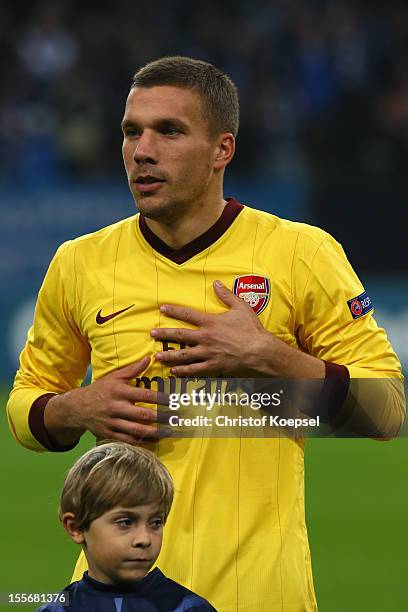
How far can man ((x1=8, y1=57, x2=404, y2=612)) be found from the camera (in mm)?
3344

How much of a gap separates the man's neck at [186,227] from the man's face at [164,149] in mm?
40

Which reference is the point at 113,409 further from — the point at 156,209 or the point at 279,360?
the point at 156,209

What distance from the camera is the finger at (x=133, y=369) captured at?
3393 millimetres

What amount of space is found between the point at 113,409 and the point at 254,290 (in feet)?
1.69

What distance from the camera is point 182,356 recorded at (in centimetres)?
337

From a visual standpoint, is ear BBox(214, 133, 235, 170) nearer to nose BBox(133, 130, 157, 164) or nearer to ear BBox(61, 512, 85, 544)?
nose BBox(133, 130, 157, 164)

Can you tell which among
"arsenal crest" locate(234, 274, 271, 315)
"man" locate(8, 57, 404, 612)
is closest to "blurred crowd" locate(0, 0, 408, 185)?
"man" locate(8, 57, 404, 612)

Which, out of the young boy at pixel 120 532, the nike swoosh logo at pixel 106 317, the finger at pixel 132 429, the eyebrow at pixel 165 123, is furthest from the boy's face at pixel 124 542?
the eyebrow at pixel 165 123

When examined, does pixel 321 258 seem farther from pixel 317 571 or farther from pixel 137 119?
pixel 317 571

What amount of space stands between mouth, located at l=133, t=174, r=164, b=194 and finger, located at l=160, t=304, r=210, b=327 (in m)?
0.32

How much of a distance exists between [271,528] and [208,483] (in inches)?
8.1

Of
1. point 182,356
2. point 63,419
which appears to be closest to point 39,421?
point 63,419

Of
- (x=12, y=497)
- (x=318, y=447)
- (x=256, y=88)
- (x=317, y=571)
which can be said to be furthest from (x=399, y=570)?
(x=256, y=88)

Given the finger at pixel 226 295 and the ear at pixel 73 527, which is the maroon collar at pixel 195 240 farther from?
the ear at pixel 73 527
